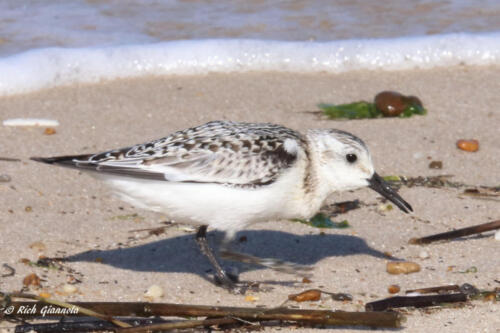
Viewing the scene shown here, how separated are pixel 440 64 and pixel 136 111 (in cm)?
319

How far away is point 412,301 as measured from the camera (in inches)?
181

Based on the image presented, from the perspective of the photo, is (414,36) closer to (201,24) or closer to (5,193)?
(201,24)

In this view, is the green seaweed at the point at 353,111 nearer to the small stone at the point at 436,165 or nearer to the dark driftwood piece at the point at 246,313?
the small stone at the point at 436,165

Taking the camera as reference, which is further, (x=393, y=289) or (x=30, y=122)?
(x=30, y=122)

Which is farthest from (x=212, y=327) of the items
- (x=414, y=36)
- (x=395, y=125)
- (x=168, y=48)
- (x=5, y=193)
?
(x=414, y=36)

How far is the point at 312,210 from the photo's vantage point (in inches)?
202

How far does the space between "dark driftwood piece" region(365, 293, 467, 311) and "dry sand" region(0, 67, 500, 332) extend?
6 centimetres

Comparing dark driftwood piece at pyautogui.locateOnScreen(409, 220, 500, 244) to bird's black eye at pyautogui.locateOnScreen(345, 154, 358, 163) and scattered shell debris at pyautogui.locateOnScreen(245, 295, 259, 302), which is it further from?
scattered shell debris at pyautogui.locateOnScreen(245, 295, 259, 302)

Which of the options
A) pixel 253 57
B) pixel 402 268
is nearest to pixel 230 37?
pixel 253 57

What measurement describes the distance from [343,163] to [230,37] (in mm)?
4536

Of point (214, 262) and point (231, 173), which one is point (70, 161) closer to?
point (231, 173)

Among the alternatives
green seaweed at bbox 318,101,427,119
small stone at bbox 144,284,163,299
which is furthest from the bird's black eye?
green seaweed at bbox 318,101,427,119

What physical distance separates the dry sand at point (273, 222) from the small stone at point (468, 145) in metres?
0.06

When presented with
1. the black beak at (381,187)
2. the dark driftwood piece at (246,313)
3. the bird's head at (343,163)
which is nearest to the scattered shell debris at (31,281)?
the dark driftwood piece at (246,313)
